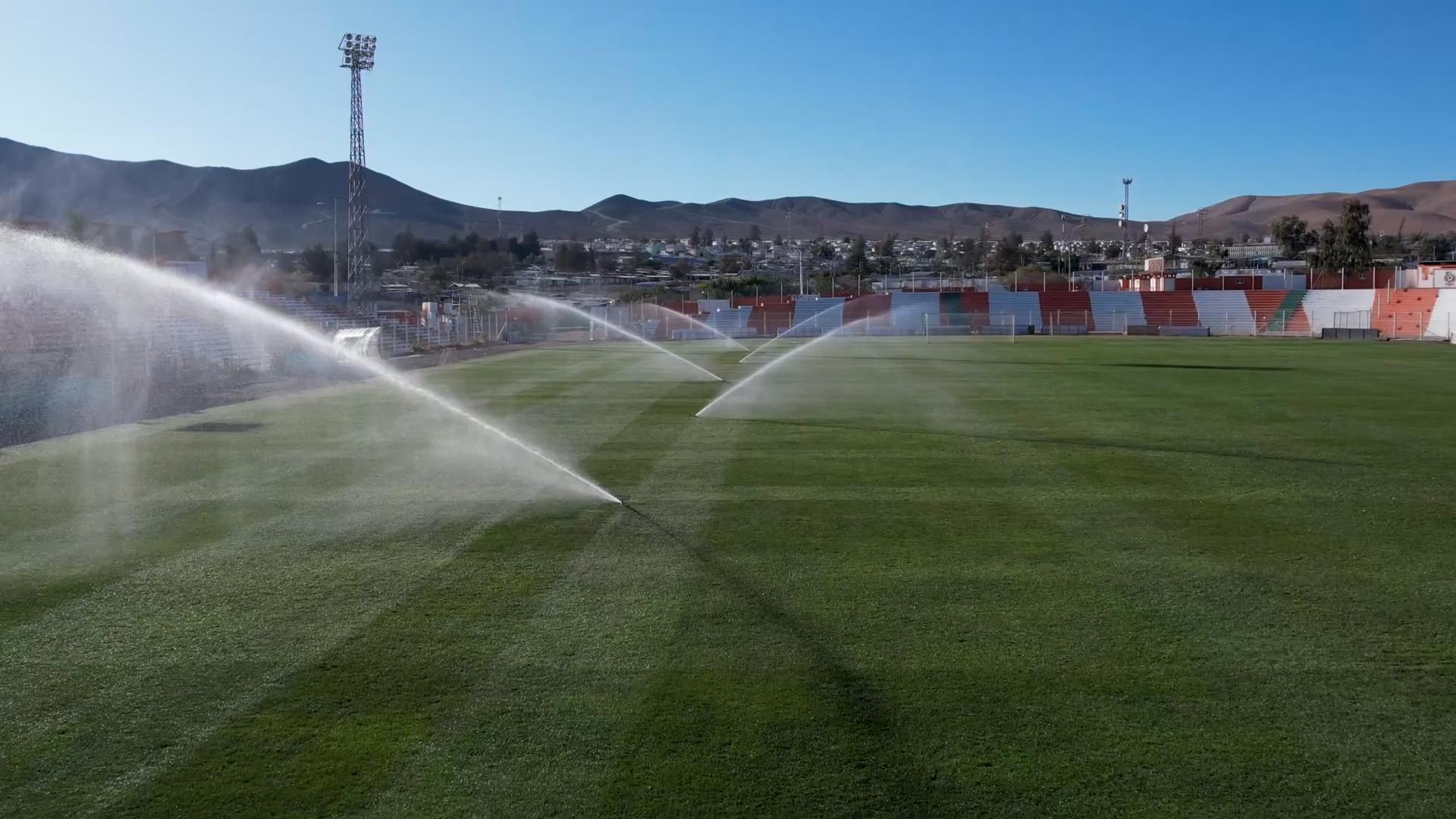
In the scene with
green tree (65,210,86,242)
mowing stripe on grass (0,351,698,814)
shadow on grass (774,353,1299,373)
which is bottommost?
mowing stripe on grass (0,351,698,814)

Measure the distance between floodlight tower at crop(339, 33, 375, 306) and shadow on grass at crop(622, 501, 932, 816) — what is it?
48992 mm

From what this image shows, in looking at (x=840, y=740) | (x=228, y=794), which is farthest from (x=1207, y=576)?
(x=228, y=794)

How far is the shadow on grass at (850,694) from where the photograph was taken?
4.95 m

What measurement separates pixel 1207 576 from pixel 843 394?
15.9m

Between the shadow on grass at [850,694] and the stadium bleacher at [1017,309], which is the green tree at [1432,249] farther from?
the shadow on grass at [850,694]

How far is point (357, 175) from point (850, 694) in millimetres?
54874

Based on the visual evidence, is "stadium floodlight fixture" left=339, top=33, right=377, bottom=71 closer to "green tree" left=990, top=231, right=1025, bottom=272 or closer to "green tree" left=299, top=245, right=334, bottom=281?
"green tree" left=299, top=245, right=334, bottom=281

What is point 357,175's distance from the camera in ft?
182

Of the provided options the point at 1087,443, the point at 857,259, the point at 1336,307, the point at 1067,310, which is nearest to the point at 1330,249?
the point at 1336,307

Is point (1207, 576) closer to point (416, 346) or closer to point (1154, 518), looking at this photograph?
point (1154, 518)

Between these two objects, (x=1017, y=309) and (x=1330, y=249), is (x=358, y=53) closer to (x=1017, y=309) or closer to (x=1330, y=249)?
(x=1017, y=309)

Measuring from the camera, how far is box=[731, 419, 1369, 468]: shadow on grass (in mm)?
14539

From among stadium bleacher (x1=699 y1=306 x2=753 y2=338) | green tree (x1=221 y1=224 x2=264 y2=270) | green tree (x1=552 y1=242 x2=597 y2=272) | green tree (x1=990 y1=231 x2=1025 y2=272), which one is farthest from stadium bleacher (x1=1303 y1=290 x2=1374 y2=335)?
green tree (x1=552 y1=242 x2=597 y2=272)

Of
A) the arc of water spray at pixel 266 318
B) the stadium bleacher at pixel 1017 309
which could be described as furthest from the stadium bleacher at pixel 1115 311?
the arc of water spray at pixel 266 318
